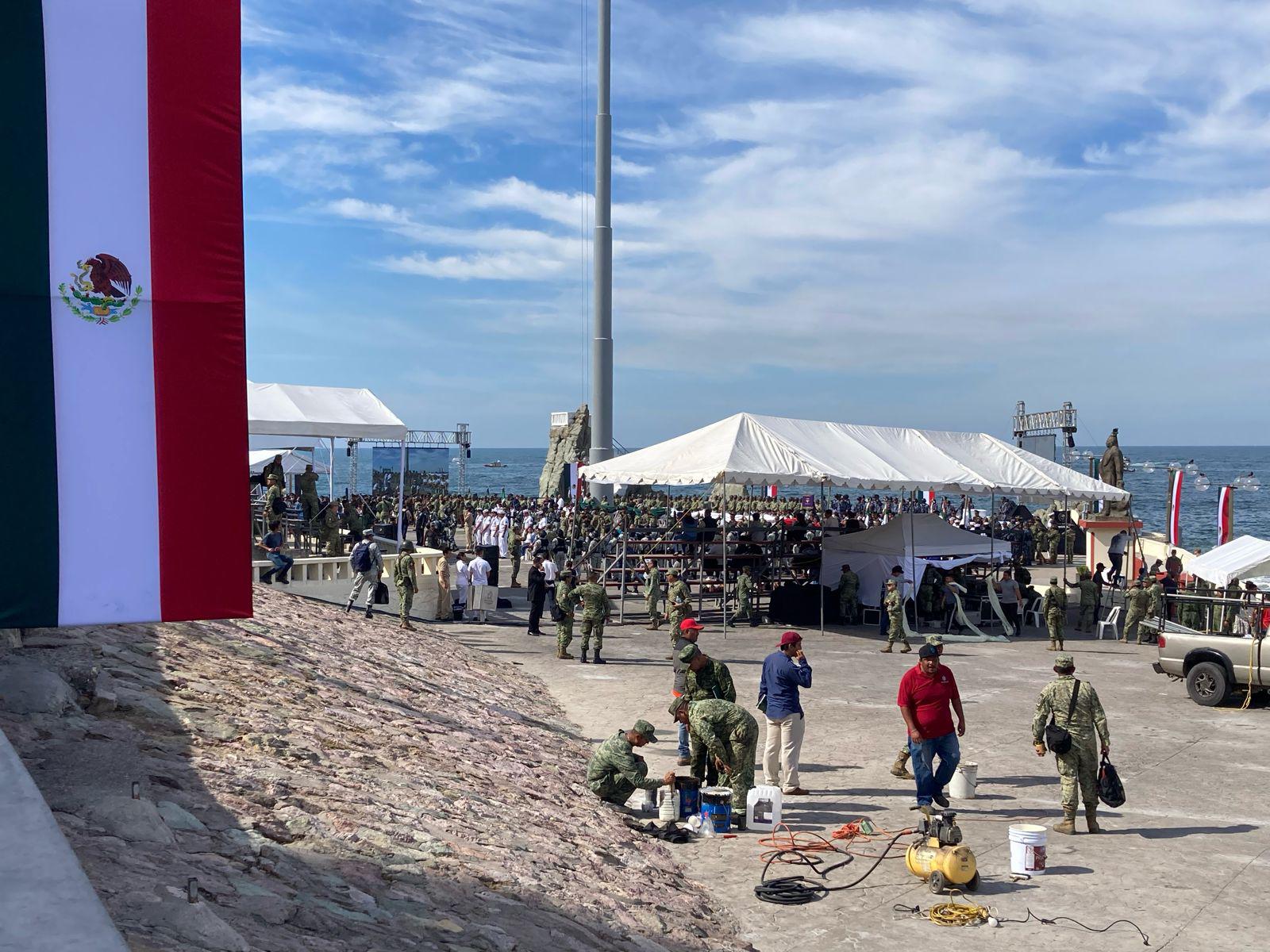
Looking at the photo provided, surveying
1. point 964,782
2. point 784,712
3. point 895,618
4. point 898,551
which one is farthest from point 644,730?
point 898,551

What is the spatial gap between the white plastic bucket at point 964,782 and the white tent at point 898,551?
37.9 feet

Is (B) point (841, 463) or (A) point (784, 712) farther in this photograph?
(B) point (841, 463)

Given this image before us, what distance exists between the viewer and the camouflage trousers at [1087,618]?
23328 mm

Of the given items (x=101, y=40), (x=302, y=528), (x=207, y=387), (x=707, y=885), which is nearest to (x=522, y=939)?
(x=707, y=885)

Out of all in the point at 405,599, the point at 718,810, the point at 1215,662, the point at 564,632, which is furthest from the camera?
the point at 405,599

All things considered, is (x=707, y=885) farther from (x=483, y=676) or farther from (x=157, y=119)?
(x=483, y=676)

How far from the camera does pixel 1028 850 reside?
8.19m

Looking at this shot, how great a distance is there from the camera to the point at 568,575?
18.2 meters

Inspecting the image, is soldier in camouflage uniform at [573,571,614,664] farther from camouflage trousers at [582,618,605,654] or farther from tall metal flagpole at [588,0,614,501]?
tall metal flagpole at [588,0,614,501]

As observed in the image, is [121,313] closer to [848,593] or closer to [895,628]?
[895,628]

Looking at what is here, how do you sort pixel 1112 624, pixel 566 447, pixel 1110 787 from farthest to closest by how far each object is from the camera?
pixel 566 447
pixel 1112 624
pixel 1110 787

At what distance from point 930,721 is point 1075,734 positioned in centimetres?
116

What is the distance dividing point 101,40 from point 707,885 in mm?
6657

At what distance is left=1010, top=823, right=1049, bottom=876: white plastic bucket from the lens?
26.8 feet
